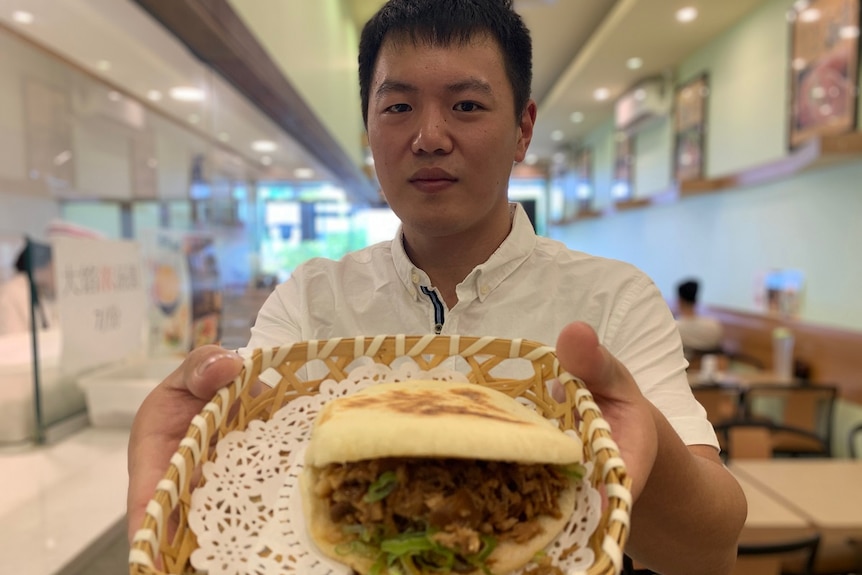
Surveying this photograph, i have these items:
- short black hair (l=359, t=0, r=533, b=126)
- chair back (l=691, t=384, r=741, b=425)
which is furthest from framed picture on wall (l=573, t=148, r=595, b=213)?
short black hair (l=359, t=0, r=533, b=126)

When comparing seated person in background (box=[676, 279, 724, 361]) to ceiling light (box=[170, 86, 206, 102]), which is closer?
ceiling light (box=[170, 86, 206, 102])

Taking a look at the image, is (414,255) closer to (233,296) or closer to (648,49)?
(233,296)

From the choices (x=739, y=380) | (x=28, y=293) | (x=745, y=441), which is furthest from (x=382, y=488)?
(x=739, y=380)

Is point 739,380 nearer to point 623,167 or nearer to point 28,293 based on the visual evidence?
point 623,167

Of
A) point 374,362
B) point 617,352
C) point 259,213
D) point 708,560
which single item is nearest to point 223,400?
point 374,362

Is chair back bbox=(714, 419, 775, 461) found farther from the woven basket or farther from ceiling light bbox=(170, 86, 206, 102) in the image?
ceiling light bbox=(170, 86, 206, 102)

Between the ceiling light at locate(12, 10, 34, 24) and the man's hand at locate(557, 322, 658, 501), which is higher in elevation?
the ceiling light at locate(12, 10, 34, 24)

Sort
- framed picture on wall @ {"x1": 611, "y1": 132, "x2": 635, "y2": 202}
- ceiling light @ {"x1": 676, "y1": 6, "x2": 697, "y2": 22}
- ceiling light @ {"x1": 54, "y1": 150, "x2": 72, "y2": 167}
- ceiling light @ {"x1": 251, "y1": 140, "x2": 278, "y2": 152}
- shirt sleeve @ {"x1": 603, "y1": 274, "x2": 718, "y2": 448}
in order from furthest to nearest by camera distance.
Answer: framed picture on wall @ {"x1": 611, "y1": 132, "x2": 635, "y2": 202}, ceiling light @ {"x1": 676, "y1": 6, "x2": 697, "y2": 22}, ceiling light @ {"x1": 251, "y1": 140, "x2": 278, "y2": 152}, ceiling light @ {"x1": 54, "y1": 150, "x2": 72, "y2": 167}, shirt sleeve @ {"x1": 603, "y1": 274, "x2": 718, "y2": 448}

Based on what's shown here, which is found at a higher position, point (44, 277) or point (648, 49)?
point (648, 49)
